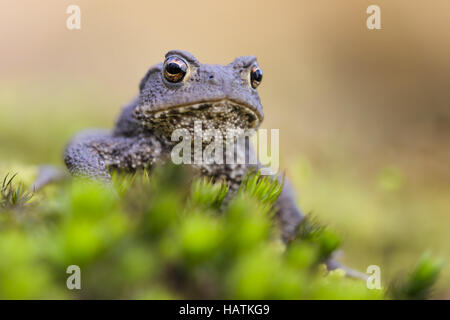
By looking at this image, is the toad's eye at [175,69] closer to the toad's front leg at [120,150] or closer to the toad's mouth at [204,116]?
the toad's mouth at [204,116]

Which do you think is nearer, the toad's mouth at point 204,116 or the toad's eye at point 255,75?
the toad's mouth at point 204,116

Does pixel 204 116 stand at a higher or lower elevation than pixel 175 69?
lower

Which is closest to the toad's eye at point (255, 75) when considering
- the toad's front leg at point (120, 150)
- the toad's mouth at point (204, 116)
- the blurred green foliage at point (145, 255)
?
the toad's mouth at point (204, 116)

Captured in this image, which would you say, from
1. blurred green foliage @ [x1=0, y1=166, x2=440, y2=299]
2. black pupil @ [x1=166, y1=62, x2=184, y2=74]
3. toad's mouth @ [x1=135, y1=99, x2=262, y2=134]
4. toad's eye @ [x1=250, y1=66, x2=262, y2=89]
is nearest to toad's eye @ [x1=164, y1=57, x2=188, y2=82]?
black pupil @ [x1=166, y1=62, x2=184, y2=74]

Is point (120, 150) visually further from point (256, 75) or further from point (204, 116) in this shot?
point (256, 75)

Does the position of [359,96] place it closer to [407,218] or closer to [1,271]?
[407,218]

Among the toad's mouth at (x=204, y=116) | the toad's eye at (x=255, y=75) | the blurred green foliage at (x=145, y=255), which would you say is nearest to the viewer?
the blurred green foliage at (x=145, y=255)

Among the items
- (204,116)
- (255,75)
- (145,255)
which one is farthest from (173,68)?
(145,255)

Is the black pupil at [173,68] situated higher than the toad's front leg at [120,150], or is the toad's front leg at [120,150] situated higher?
the black pupil at [173,68]
